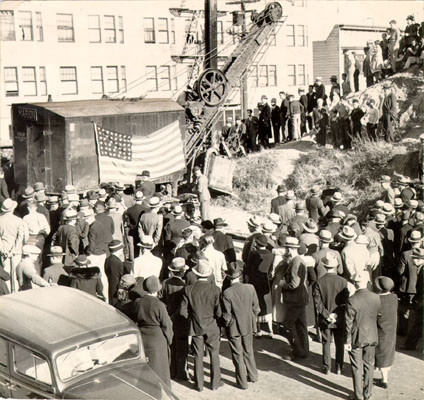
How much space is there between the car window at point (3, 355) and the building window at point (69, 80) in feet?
98.1

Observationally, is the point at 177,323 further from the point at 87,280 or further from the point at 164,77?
the point at 164,77

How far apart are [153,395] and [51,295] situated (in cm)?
187

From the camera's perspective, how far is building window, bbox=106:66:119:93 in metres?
36.3

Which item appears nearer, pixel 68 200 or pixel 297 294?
pixel 297 294

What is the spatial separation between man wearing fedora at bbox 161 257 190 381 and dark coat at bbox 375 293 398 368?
8.06 feet

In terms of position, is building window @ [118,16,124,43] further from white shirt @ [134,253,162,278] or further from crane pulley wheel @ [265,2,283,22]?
white shirt @ [134,253,162,278]

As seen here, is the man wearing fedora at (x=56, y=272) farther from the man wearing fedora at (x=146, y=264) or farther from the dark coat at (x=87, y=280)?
the man wearing fedora at (x=146, y=264)

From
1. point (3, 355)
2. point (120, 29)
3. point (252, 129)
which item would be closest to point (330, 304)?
point (3, 355)

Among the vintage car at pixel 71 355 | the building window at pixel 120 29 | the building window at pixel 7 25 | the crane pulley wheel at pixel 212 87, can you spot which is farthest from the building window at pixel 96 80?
the vintage car at pixel 71 355

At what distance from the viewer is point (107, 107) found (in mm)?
17422

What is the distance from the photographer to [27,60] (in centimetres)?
3325

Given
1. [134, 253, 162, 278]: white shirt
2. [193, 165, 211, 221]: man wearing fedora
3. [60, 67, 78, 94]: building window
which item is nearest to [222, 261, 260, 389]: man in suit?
[134, 253, 162, 278]: white shirt

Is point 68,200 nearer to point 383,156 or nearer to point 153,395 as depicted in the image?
point 153,395

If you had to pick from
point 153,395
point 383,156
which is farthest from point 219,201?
point 153,395
